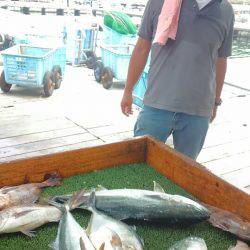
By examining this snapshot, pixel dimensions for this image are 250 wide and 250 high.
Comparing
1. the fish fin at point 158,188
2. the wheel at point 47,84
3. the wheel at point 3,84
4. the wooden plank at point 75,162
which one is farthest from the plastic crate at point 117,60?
the fish fin at point 158,188

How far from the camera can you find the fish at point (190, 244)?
1.61 m

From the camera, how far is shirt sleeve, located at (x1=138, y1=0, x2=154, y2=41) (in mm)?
2688

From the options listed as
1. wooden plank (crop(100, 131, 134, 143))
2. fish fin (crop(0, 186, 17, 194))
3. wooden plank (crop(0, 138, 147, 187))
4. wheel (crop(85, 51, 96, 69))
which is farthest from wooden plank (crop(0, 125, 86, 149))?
wheel (crop(85, 51, 96, 69))

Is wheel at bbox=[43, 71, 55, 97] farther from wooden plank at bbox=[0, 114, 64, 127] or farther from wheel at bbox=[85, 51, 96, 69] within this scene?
wheel at bbox=[85, 51, 96, 69]

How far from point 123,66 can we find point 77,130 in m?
2.79

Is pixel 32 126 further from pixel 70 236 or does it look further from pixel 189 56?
pixel 70 236

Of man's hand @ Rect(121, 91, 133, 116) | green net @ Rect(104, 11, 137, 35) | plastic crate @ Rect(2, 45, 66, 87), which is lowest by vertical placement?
plastic crate @ Rect(2, 45, 66, 87)

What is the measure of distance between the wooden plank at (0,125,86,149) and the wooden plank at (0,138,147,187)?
2.94m

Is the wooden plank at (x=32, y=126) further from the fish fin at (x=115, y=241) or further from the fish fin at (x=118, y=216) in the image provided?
the fish fin at (x=115, y=241)

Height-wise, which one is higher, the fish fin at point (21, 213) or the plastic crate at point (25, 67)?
the fish fin at point (21, 213)

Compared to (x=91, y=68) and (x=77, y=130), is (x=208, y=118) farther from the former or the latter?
(x=91, y=68)

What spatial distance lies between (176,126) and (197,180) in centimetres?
84

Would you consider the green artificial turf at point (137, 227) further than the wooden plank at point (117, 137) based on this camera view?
No

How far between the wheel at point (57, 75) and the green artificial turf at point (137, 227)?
5829mm
